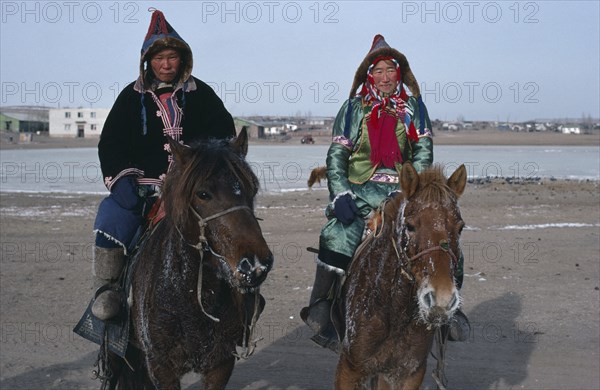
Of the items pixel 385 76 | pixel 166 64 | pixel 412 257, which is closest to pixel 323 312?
pixel 412 257

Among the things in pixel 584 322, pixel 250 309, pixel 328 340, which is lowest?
pixel 584 322

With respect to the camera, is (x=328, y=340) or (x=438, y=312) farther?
(x=328, y=340)

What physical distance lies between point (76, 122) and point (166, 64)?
106371mm

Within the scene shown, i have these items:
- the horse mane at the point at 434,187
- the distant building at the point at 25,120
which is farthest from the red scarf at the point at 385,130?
the distant building at the point at 25,120

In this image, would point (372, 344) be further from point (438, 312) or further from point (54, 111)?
point (54, 111)

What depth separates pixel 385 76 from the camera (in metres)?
6.21

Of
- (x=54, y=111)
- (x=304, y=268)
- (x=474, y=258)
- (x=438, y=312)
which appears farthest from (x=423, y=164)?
(x=54, y=111)

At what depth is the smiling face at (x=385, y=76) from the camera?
620cm

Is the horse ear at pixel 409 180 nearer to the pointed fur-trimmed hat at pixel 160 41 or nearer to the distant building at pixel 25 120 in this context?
the pointed fur-trimmed hat at pixel 160 41

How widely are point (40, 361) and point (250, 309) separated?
3646mm

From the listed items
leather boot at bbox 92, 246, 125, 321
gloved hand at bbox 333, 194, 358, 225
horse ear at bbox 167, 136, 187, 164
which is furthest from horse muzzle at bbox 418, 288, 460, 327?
leather boot at bbox 92, 246, 125, 321

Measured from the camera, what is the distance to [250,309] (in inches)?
204

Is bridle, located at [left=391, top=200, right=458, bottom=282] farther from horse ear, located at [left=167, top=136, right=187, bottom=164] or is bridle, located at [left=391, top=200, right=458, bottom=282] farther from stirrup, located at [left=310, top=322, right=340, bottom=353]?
horse ear, located at [left=167, top=136, right=187, bottom=164]

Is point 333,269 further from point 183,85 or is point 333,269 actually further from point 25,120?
point 25,120
